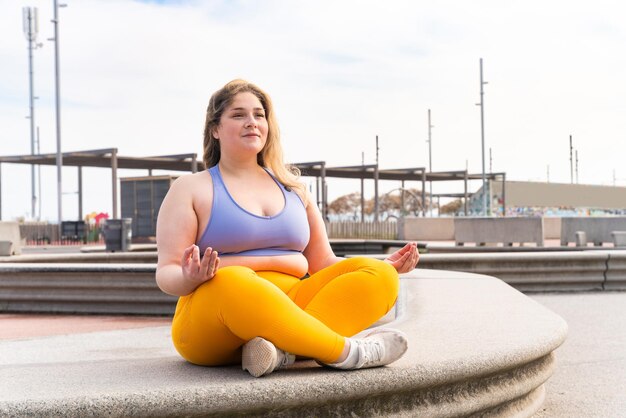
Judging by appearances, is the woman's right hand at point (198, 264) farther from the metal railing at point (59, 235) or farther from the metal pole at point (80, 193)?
the metal pole at point (80, 193)

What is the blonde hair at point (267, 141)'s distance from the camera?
394cm

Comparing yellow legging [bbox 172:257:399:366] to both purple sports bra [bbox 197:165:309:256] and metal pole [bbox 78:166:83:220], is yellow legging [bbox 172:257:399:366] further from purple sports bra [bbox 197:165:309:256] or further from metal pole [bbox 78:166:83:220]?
metal pole [bbox 78:166:83:220]

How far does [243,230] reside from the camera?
12.3 ft

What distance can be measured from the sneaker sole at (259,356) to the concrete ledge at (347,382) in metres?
0.05

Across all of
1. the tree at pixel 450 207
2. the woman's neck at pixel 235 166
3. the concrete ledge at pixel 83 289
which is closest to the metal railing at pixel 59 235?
the concrete ledge at pixel 83 289

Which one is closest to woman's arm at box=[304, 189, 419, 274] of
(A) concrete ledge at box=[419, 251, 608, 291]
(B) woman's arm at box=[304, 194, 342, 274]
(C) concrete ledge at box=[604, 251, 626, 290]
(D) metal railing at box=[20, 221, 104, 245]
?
(B) woman's arm at box=[304, 194, 342, 274]

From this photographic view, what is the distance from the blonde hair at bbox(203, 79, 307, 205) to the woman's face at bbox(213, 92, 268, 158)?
0.11ft

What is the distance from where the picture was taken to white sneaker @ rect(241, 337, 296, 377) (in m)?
3.21

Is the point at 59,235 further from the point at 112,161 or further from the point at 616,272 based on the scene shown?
the point at 616,272

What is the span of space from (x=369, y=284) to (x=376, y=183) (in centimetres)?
3965

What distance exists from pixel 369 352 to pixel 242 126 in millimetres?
1213

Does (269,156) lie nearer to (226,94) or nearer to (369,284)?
(226,94)

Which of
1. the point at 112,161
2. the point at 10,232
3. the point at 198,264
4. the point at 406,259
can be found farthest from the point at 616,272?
the point at 112,161

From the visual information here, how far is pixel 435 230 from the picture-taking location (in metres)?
33.6
